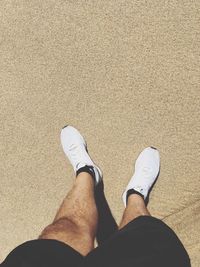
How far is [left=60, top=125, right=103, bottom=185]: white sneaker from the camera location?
2.55 m

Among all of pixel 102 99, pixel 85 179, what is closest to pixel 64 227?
pixel 85 179

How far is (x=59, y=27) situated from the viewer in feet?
8.34

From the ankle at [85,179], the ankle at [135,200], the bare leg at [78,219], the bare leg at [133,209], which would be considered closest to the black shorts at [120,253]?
the bare leg at [78,219]

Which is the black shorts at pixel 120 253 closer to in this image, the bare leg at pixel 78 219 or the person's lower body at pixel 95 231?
the person's lower body at pixel 95 231

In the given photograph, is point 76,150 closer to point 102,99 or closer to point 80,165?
point 80,165

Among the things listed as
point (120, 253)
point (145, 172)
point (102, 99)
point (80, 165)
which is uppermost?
point (102, 99)

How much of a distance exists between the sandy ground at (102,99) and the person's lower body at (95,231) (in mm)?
85

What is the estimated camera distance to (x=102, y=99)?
2537mm

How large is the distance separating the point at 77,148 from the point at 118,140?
263 mm

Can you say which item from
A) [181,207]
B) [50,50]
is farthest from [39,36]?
[181,207]

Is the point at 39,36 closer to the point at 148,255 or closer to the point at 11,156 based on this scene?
the point at 11,156

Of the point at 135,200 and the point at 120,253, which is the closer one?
the point at 120,253

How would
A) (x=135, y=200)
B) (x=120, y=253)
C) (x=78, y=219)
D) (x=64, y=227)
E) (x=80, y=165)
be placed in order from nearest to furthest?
(x=120, y=253)
(x=64, y=227)
(x=78, y=219)
(x=135, y=200)
(x=80, y=165)

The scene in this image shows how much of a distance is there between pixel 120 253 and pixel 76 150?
0.94 meters
